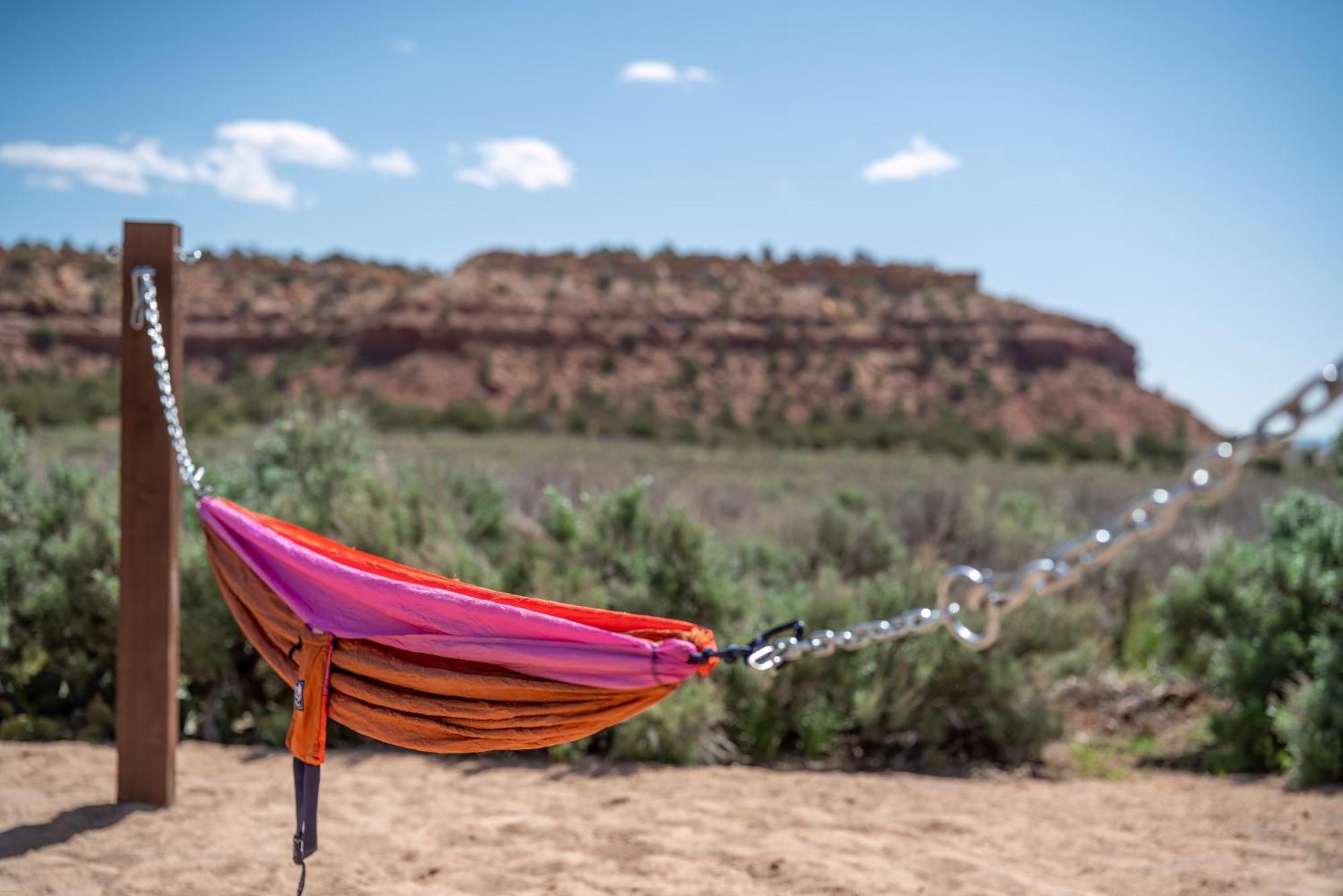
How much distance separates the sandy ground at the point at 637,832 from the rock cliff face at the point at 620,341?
127 feet

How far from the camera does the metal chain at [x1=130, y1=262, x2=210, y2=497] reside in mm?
3600

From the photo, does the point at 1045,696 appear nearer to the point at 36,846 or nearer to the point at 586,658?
the point at 586,658

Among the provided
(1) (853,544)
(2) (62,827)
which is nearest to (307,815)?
(2) (62,827)

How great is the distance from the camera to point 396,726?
2.70 metres

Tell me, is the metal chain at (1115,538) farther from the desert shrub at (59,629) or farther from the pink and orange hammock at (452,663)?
the desert shrub at (59,629)

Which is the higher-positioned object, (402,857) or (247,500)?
(247,500)

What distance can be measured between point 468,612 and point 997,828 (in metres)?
2.59

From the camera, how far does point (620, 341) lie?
185 ft

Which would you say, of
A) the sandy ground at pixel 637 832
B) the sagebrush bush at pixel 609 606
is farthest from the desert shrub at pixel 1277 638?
the sandy ground at pixel 637 832

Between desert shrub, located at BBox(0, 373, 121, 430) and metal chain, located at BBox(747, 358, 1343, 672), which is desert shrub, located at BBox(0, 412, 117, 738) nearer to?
metal chain, located at BBox(747, 358, 1343, 672)

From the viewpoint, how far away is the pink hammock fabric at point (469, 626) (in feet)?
8.33

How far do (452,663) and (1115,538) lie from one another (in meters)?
1.58

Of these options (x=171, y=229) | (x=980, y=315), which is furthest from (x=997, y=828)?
(x=980, y=315)

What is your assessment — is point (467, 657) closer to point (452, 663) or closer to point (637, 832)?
point (452, 663)
